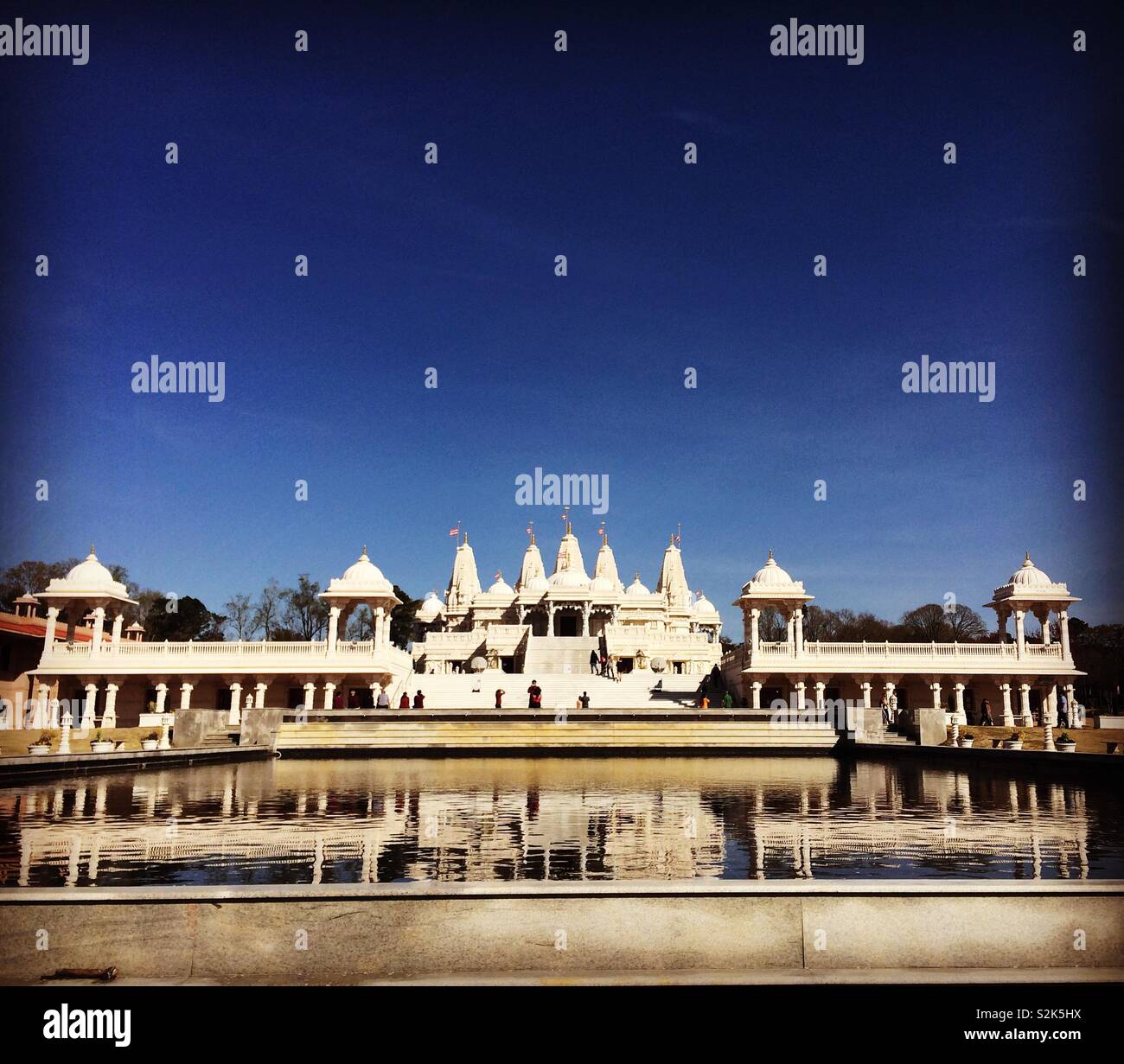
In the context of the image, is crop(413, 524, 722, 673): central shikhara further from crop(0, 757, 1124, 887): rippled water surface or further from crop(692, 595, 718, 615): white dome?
crop(0, 757, 1124, 887): rippled water surface

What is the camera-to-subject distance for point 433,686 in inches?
1668

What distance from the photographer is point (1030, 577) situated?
45.2 metres

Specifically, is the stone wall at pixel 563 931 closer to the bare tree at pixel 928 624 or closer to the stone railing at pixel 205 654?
the stone railing at pixel 205 654

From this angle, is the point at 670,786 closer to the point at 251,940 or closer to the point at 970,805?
the point at 970,805

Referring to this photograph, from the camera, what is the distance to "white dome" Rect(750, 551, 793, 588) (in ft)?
148

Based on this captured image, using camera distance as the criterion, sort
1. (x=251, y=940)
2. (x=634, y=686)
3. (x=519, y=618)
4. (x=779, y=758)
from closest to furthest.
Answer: (x=251, y=940) → (x=779, y=758) → (x=634, y=686) → (x=519, y=618)

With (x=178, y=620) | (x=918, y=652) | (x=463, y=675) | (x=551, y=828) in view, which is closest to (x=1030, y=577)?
(x=918, y=652)

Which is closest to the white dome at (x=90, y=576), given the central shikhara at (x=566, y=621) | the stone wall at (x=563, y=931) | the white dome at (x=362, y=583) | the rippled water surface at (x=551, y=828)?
the white dome at (x=362, y=583)

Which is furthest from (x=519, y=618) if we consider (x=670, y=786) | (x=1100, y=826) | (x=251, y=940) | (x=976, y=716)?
(x=251, y=940)

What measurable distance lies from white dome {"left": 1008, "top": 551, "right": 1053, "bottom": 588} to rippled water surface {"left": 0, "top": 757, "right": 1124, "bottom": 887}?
2933 centimetres

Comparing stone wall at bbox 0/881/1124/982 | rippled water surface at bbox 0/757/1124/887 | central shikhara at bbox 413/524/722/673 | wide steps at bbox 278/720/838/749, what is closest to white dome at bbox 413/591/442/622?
central shikhara at bbox 413/524/722/673

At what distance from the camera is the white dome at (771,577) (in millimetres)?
45094
